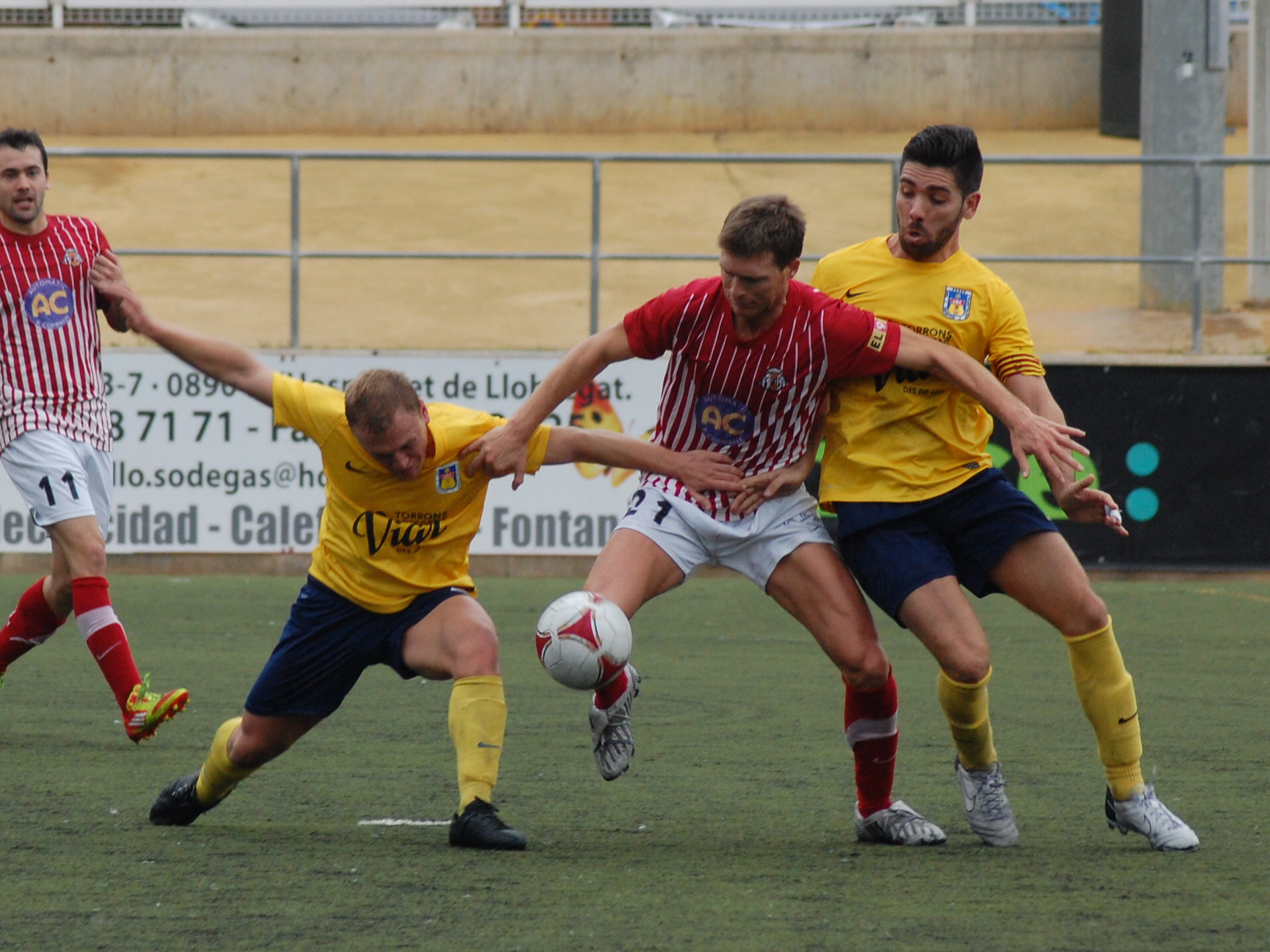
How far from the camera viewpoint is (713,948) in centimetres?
364

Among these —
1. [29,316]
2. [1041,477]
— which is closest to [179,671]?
[29,316]

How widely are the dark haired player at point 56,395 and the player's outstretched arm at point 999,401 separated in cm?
287

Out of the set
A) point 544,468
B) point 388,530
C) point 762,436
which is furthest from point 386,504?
point 544,468

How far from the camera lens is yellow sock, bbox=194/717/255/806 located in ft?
15.9

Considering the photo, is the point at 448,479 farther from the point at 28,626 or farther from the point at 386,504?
the point at 28,626

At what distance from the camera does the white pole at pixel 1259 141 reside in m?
14.4

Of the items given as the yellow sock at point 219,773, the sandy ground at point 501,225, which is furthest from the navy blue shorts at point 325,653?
the sandy ground at point 501,225

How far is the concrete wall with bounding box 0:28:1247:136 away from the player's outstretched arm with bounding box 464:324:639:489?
17.9m

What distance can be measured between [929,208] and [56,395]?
128 inches

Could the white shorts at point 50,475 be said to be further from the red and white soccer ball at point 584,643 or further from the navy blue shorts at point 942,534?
the navy blue shorts at point 942,534

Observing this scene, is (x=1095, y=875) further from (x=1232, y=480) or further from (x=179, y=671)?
(x=1232, y=480)

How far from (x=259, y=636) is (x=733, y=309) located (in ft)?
15.2

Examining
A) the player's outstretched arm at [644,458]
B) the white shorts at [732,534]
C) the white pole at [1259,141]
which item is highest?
the white pole at [1259,141]

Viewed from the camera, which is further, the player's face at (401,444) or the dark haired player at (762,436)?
the dark haired player at (762,436)
